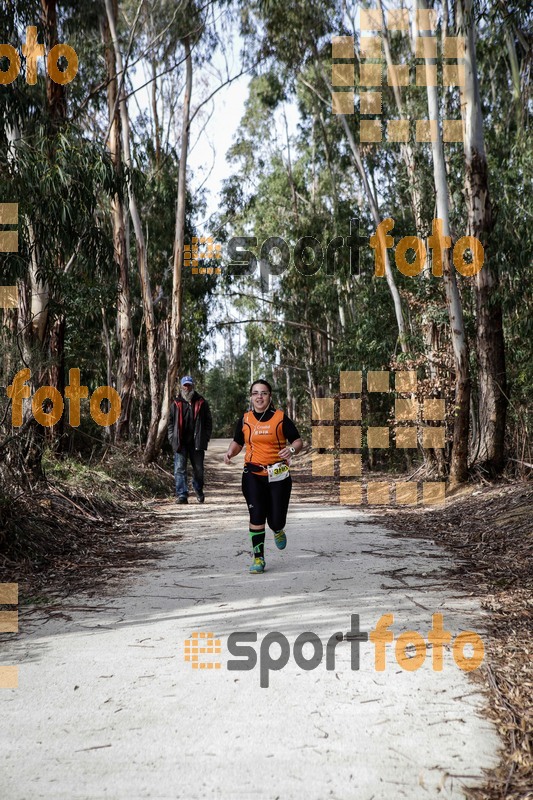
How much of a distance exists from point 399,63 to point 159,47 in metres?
5.83

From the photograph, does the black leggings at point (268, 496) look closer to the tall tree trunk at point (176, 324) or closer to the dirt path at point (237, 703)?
the dirt path at point (237, 703)

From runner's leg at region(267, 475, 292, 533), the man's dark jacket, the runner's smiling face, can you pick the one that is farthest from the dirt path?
the man's dark jacket

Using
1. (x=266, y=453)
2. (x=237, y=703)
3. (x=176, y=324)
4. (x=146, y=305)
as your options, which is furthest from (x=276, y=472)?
(x=146, y=305)

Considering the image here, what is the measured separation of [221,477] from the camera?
2070 cm

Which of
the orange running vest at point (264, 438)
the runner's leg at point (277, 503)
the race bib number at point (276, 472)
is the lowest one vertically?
the runner's leg at point (277, 503)

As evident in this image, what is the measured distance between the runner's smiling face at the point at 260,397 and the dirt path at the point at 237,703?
149 cm

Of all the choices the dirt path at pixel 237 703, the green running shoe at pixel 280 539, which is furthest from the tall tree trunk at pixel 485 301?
the dirt path at pixel 237 703

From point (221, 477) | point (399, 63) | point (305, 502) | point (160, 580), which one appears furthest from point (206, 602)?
point (399, 63)

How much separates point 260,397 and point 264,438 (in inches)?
13.9

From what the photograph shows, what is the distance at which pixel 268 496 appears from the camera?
680 centimetres

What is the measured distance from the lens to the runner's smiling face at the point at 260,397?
6.66 metres

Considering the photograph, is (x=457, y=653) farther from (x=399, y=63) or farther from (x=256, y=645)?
(x=399, y=63)

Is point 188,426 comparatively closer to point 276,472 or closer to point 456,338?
point 456,338

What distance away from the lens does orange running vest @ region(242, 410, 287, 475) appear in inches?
263
